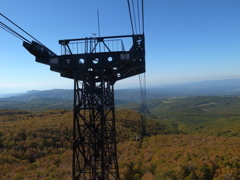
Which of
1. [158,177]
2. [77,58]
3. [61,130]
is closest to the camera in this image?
[77,58]

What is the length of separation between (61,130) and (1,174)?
37.2ft

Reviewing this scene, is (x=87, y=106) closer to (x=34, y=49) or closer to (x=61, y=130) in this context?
(x=34, y=49)

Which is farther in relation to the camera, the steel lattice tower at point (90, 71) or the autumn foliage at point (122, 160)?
the autumn foliage at point (122, 160)

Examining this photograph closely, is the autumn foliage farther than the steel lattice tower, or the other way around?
the autumn foliage

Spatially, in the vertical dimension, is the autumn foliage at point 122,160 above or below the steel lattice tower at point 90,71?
below

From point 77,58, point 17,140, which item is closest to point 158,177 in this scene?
point 77,58

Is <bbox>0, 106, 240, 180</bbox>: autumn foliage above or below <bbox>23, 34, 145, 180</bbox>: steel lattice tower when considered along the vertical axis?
below

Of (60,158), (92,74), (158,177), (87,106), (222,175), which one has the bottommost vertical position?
(60,158)

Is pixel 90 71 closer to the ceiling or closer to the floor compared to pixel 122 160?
closer to the ceiling

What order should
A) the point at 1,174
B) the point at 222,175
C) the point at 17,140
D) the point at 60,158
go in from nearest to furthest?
1. the point at 222,175
2. the point at 1,174
3. the point at 60,158
4. the point at 17,140

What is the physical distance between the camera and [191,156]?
12906 mm

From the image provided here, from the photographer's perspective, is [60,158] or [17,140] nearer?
[60,158]

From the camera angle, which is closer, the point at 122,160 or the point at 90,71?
the point at 90,71

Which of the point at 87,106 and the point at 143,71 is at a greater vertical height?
the point at 143,71
